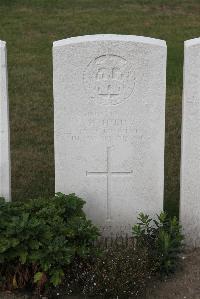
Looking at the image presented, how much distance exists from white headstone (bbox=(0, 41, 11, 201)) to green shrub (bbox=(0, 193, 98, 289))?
468 mm

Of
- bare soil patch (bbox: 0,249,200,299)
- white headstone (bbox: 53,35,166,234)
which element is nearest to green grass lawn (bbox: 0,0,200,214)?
white headstone (bbox: 53,35,166,234)

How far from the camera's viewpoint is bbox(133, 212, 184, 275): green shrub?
215 inches

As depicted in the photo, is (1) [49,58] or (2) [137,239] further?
(1) [49,58]

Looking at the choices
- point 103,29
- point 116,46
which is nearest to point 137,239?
point 116,46

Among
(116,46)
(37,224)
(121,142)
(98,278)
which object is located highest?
(116,46)

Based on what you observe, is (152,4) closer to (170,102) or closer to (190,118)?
(170,102)

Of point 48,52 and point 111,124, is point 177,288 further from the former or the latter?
point 48,52

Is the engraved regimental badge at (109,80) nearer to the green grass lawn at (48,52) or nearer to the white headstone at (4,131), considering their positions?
the white headstone at (4,131)

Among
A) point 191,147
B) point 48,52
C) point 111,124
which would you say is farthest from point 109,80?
point 48,52

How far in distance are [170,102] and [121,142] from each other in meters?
4.55

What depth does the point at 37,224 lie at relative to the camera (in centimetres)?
492

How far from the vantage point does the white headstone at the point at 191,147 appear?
5.50m

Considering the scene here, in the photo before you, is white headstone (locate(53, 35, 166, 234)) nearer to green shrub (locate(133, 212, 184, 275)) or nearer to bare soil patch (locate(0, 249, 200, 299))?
green shrub (locate(133, 212, 184, 275))

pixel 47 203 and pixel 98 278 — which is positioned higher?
pixel 47 203
